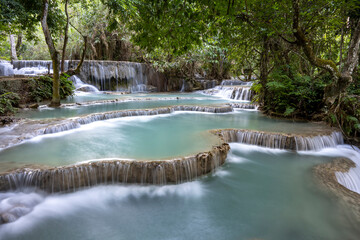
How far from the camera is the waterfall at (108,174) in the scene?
3.80 meters

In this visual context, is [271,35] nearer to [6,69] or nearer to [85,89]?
[85,89]

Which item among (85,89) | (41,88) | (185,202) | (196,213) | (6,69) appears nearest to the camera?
(196,213)

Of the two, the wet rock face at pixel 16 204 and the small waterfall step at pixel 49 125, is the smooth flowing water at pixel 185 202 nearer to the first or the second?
the wet rock face at pixel 16 204

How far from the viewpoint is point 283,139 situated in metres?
6.27

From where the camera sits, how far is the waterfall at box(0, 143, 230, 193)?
3.80 meters

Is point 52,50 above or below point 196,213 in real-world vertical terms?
above

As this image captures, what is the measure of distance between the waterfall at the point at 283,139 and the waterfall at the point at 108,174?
2191mm

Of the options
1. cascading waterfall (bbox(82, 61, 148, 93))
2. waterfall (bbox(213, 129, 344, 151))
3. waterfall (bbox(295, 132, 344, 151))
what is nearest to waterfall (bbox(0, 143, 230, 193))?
waterfall (bbox(213, 129, 344, 151))

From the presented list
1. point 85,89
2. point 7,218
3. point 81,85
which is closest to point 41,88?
point 85,89

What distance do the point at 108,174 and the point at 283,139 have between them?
4963 millimetres

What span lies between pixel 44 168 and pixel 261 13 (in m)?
5.74

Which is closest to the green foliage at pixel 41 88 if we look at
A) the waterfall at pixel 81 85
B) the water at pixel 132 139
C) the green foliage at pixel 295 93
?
the waterfall at pixel 81 85

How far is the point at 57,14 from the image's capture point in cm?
1096

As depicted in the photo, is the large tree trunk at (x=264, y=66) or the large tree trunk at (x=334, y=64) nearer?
the large tree trunk at (x=334, y=64)
